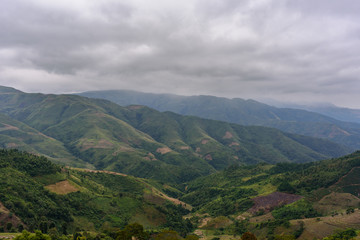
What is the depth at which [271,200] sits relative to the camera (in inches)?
6531

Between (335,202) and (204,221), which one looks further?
(204,221)

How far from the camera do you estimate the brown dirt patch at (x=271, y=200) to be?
158 metres

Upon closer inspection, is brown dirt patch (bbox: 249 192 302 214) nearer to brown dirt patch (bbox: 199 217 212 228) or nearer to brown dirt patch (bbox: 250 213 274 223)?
brown dirt patch (bbox: 250 213 274 223)

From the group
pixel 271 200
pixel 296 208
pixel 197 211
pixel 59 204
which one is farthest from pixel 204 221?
pixel 59 204

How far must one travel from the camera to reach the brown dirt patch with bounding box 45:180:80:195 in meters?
143

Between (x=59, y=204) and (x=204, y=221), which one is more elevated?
(x=59, y=204)

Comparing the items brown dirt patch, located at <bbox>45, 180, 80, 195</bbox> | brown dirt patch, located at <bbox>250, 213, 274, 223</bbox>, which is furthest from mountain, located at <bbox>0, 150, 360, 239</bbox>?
brown dirt patch, located at <bbox>250, 213, 274, 223</bbox>

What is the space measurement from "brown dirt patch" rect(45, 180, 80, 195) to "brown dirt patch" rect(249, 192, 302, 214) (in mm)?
126679

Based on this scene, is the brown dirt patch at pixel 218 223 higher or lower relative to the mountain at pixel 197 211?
lower

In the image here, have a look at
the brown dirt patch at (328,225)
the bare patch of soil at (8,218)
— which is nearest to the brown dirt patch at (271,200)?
the brown dirt patch at (328,225)

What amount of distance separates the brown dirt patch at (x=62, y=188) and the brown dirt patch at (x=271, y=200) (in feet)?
416

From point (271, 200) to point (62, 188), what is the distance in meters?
148

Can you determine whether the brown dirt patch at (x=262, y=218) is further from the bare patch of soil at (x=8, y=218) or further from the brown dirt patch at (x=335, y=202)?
the bare patch of soil at (x=8, y=218)

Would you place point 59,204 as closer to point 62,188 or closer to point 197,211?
point 62,188
